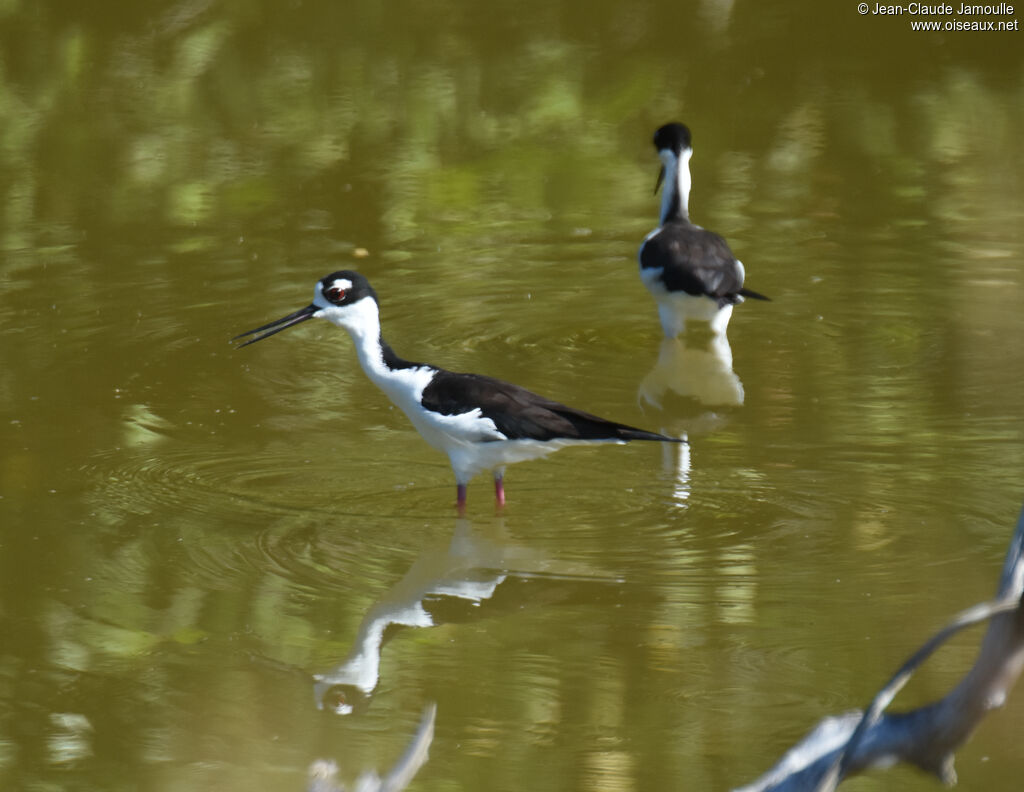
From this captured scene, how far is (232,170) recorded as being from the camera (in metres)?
12.6

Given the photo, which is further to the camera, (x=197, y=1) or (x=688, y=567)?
(x=197, y=1)

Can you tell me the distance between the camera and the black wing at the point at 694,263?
28.1 ft

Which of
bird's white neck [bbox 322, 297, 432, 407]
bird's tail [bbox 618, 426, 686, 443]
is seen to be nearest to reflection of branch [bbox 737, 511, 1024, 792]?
bird's tail [bbox 618, 426, 686, 443]

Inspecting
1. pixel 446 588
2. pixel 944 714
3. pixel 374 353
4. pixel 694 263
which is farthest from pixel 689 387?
pixel 944 714

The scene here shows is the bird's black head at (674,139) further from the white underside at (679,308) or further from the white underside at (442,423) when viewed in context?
the white underside at (442,423)

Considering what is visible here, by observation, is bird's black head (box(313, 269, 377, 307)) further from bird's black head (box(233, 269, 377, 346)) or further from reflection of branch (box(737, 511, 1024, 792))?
reflection of branch (box(737, 511, 1024, 792))

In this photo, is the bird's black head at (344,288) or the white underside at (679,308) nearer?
the bird's black head at (344,288)

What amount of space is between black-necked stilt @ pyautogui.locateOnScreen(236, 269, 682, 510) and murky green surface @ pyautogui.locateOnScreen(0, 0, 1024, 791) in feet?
0.96

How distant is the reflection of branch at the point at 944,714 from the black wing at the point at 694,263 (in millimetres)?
6434

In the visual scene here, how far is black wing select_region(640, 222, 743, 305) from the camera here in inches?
338

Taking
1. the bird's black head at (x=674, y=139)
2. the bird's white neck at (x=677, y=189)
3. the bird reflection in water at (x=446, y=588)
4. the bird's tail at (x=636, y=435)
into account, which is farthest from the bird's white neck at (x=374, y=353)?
the bird's black head at (x=674, y=139)

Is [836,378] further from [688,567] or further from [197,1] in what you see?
[197,1]

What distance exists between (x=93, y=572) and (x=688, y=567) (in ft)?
7.49

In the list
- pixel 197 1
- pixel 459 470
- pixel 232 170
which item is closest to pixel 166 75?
pixel 197 1
